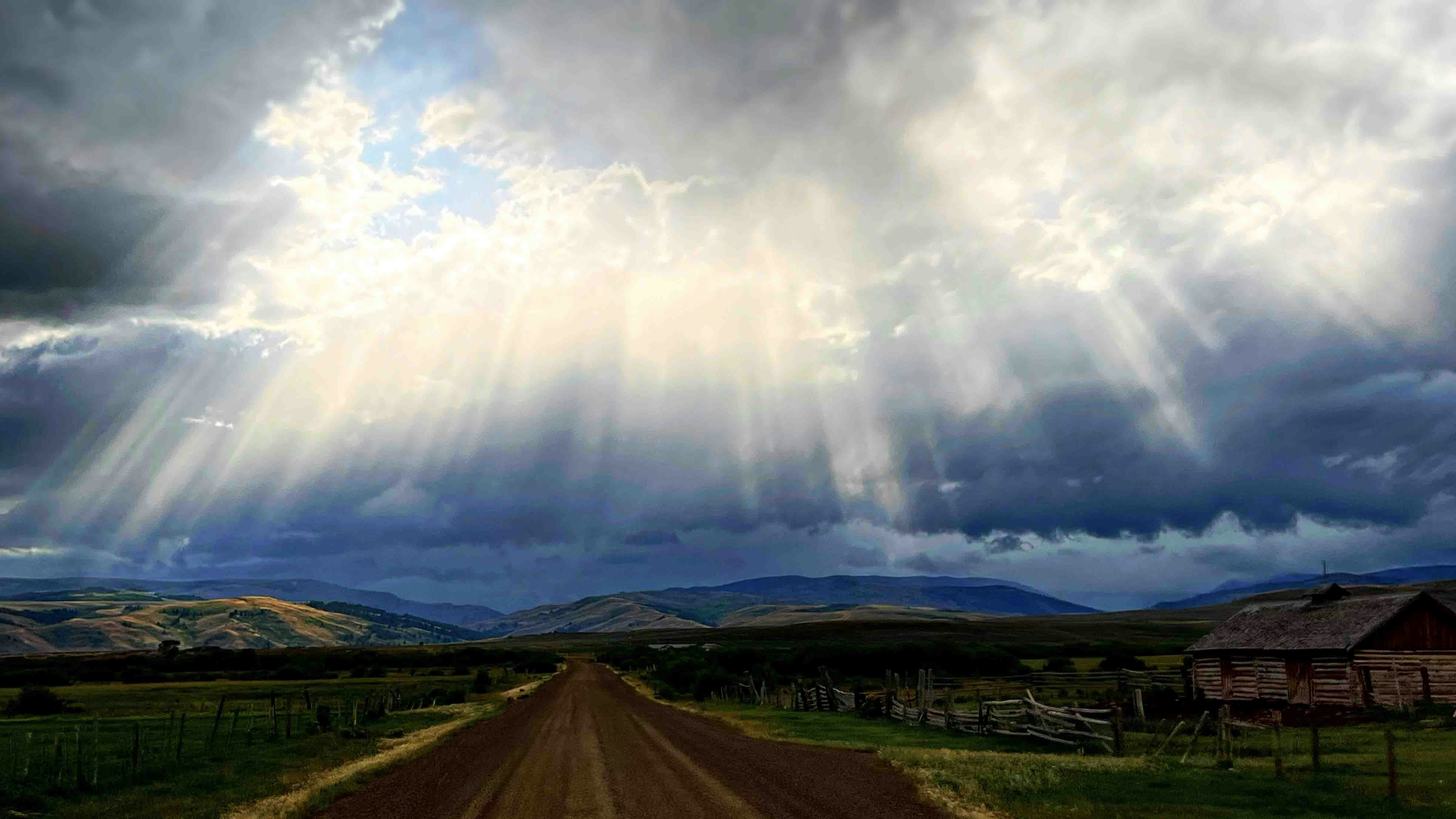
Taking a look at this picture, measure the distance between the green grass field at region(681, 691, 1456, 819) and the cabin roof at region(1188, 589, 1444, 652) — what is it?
11212 millimetres

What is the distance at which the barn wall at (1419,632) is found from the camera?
48406 mm

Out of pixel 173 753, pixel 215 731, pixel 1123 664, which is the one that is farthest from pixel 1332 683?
pixel 173 753

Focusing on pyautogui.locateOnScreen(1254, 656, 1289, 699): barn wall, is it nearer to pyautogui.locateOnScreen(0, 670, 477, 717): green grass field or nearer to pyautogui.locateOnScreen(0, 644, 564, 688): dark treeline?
pyautogui.locateOnScreen(0, 670, 477, 717): green grass field

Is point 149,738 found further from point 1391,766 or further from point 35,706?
point 1391,766

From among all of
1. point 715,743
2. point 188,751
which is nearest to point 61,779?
point 188,751

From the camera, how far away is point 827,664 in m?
107

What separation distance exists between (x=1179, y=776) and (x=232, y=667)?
6889 inches

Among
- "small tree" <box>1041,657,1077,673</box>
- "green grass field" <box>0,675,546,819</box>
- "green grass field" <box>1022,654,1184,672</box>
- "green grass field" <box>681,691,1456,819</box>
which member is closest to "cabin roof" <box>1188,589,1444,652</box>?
"green grass field" <box>681,691,1456,819</box>

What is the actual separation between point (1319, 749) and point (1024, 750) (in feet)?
35.9

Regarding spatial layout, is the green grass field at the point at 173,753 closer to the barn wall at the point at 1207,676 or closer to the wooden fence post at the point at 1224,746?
the wooden fence post at the point at 1224,746

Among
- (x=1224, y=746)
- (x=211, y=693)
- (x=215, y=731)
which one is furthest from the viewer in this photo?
(x=211, y=693)

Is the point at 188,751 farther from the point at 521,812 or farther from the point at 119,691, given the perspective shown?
the point at 119,691

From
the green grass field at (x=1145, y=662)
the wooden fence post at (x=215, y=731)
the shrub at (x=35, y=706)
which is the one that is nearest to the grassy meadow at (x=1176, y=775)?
the wooden fence post at (x=215, y=731)

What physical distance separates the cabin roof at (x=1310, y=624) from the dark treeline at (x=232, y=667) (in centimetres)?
12181
